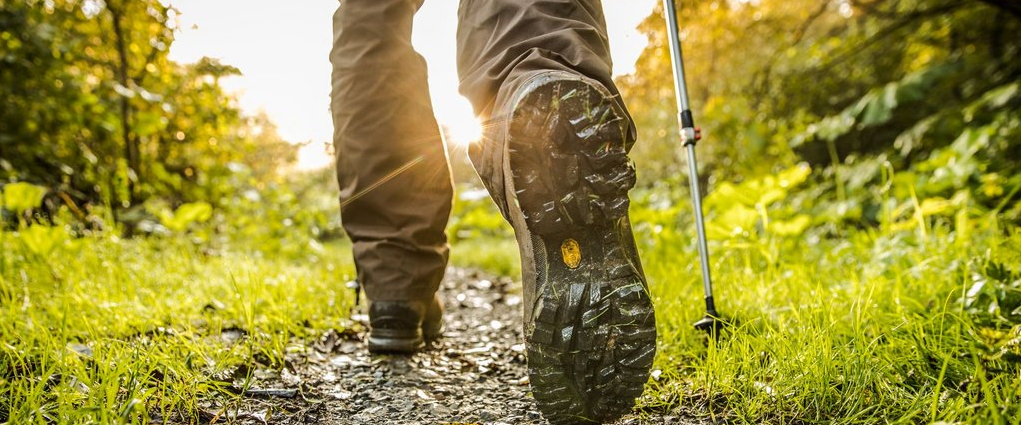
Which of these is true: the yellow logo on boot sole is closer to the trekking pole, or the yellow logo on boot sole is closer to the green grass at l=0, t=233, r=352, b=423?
the trekking pole

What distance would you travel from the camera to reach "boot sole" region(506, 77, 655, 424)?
993mm

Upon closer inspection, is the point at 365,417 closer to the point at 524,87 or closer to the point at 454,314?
the point at 524,87

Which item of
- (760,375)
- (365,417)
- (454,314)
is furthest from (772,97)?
(365,417)

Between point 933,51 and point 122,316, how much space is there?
714 centimetres

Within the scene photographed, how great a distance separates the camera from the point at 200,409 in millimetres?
1112

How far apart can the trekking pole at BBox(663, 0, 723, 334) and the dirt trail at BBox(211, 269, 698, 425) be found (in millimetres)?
412

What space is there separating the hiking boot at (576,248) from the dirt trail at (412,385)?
0.18 m

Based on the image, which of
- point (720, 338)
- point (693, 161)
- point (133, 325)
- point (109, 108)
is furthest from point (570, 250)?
point (109, 108)

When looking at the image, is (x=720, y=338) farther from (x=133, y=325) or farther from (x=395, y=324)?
(x=133, y=325)

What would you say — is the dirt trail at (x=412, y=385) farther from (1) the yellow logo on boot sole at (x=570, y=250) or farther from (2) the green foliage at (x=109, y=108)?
(2) the green foliage at (x=109, y=108)

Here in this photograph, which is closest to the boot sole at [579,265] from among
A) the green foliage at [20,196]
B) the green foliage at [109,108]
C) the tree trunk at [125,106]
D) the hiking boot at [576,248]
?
the hiking boot at [576,248]

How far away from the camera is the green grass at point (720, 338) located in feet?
3.38

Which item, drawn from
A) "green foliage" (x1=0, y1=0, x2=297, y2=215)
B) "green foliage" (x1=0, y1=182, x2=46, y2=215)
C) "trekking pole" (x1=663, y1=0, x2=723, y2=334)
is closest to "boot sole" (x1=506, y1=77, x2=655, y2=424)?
"trekking pole" (x1=663, y1=0, x2=723, y2=334)

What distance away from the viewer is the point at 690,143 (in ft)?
5.09
